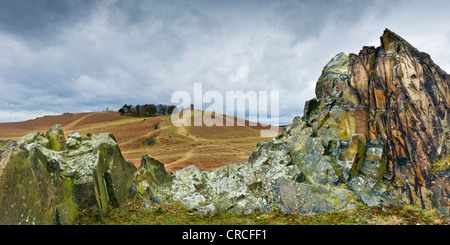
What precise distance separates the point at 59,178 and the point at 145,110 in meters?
102

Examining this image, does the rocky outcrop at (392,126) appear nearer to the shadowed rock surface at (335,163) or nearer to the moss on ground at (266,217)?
the shadowed rock surface at (335,163)

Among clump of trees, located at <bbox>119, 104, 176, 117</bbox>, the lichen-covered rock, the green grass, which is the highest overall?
clump of trees, located at <bbox>119, 104, 176, 117</bbox>

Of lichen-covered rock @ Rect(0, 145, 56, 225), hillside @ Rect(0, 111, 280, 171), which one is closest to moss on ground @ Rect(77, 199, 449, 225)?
lichen-covered rock @ Rect(0, 145, 56, 225)

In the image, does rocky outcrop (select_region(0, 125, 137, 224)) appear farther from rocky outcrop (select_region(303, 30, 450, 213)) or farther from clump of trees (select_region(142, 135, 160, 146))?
clump of trees (select_region(142, 135, 160, 146))

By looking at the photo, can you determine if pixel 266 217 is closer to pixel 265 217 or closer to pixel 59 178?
pixel 265 217

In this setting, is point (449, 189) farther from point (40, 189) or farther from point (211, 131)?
point (211, 131)

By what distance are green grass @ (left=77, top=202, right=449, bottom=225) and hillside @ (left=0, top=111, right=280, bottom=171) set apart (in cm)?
1213

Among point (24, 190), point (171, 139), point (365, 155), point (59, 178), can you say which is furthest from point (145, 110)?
point (365, 155)

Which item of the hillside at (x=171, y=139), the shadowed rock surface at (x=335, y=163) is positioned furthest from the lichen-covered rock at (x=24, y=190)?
the hillside at (x=171, y=139)

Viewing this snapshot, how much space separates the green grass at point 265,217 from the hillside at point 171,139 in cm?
1213

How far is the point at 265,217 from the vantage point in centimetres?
891

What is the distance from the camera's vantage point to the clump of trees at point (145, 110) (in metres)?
99.3

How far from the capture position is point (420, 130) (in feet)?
31.3

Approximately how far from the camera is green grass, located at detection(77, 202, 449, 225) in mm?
7715
